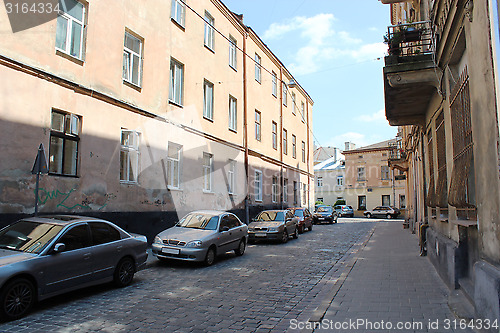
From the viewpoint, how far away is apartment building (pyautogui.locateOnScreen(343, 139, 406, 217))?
49.7m

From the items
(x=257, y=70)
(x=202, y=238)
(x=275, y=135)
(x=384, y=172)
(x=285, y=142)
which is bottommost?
(x=202, y=238)

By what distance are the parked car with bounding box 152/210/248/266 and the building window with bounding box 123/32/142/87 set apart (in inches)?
208

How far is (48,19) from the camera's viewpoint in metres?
9.91

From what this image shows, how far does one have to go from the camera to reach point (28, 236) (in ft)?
20.7

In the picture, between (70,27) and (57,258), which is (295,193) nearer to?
(70,27)

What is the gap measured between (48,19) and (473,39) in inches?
391

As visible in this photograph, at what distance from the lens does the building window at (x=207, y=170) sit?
17.2 m

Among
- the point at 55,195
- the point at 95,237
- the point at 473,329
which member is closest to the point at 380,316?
the point at 473,329

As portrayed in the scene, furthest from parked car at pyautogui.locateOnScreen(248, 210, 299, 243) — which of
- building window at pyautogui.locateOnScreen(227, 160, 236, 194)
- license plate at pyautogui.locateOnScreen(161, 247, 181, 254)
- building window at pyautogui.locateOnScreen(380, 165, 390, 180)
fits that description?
building window at pyautogui.locateOnScreen(380, 165, 390, 180)

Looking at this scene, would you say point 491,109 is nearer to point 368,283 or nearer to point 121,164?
point 368,283

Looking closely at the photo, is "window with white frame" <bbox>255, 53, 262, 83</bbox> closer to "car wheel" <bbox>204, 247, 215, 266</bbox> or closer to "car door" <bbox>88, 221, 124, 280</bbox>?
"car wheel" <bbox>204, 247, 215, 266</bbox>

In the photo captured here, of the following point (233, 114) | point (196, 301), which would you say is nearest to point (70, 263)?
point (196, 301)

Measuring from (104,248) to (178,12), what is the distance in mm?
11746

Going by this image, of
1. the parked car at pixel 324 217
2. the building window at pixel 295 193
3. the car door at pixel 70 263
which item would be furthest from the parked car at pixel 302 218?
the car door at pixel 70 263
